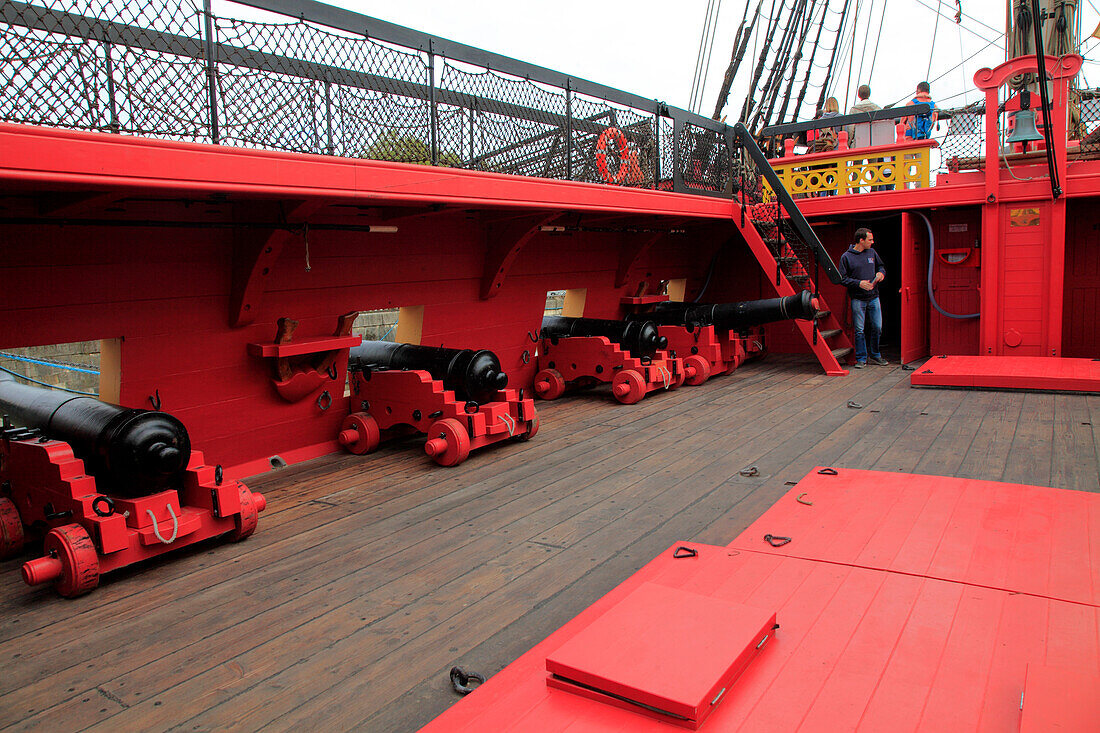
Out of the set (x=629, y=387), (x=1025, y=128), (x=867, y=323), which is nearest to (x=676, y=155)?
(x=629, y=387)

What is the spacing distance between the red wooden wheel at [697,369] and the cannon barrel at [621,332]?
53 centimetres

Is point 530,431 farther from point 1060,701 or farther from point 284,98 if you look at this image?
point 1060,701

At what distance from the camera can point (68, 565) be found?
3.30m

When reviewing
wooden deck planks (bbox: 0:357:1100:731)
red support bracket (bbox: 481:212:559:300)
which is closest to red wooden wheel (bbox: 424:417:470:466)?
wooden deck planks (bbox: 0:357:1100:731)

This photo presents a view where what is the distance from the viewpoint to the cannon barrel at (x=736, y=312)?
320 inches

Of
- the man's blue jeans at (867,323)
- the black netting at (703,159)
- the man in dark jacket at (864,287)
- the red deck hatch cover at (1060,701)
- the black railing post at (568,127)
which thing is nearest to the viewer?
the red deck hatch cover at (1060,701)

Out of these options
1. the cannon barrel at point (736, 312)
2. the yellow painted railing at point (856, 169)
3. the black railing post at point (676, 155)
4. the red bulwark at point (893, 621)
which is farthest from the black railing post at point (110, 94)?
the yellow painted railing at point (856, 169)

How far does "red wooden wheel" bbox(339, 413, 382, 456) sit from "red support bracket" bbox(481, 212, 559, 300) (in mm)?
1888

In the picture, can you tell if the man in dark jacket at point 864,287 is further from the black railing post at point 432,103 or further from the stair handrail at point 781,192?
the black railing post at point 432,103

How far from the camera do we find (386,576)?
3.46 m

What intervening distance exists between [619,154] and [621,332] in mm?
1770

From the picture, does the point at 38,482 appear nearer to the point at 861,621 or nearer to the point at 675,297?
the point at 861,621

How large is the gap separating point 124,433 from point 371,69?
8.53ft

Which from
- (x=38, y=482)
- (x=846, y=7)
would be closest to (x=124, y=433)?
(x=38, y=482)
